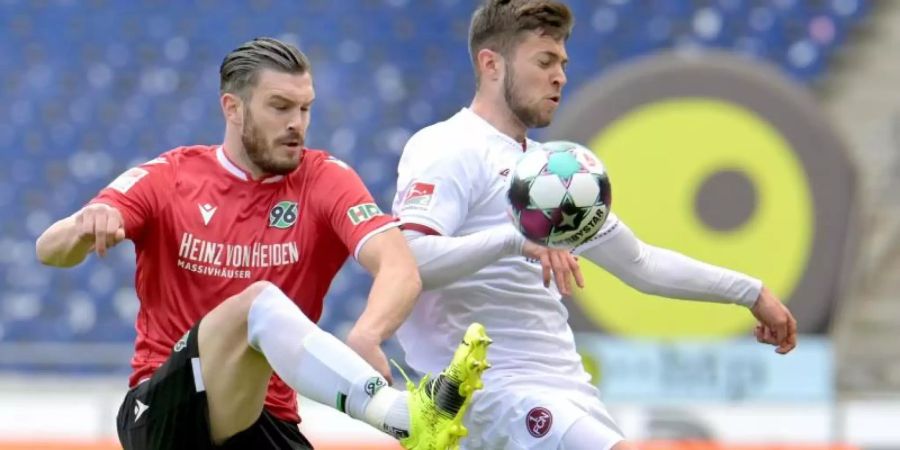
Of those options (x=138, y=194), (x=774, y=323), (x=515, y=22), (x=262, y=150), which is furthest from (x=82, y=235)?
(x=774, y=323)

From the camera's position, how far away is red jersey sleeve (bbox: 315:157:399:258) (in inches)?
149

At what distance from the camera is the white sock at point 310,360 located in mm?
3453

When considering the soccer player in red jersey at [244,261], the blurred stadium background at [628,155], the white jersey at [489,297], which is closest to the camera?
the soccer player in red jersey at [244,261]

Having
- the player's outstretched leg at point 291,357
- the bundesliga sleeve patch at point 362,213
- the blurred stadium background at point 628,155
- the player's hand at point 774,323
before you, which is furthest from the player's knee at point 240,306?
the blurred stadium background at point 628,155

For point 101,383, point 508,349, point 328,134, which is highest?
point 328,134

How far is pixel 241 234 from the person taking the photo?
3.90 meters

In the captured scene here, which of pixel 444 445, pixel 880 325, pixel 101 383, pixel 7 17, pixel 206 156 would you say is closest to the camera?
pixel 444 445

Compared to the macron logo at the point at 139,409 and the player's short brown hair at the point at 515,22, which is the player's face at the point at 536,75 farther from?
the macron logo at the point at 139,409

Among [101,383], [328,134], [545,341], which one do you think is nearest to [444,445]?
[545,341]

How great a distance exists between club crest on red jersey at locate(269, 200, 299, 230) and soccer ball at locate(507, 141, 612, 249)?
0.55m

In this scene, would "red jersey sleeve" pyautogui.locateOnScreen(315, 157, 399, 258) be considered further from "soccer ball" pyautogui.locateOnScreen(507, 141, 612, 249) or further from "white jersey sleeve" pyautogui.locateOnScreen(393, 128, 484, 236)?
"soccer ball" pyautogui.locateOnScreen(507, 141, 612, 249)

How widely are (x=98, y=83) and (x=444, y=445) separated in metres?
6.63

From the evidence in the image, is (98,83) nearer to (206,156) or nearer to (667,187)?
(667,187)

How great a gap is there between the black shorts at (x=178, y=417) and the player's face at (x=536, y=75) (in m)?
1.08
